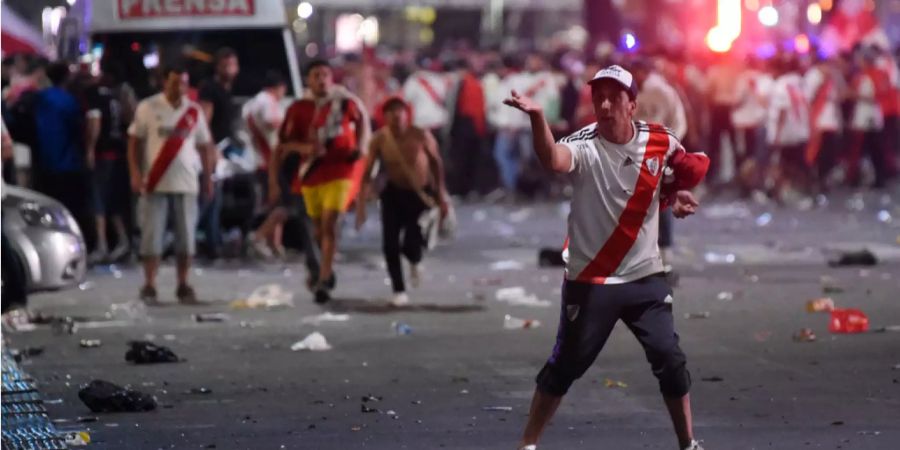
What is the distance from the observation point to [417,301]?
15.5 metres

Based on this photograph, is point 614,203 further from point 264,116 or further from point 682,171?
point 264,116

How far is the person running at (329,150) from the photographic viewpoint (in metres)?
15.3

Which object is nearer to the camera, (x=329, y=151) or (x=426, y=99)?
(x=329, y=151)

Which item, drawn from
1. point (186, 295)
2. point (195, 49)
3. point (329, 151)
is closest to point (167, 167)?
point (186, 295)

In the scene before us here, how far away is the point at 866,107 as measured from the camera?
2830 centimetres

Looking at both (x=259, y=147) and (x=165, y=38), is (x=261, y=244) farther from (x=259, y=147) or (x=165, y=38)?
(x=165, y=38)

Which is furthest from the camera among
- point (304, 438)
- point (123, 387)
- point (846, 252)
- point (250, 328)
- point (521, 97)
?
point (846, 252)

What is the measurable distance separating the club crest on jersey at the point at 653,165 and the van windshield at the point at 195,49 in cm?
1242

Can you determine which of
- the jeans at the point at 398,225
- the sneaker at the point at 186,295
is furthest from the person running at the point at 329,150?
the sneaker at the point at 186,295

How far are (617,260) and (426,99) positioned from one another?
67.3ft

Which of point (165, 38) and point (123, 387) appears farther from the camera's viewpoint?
point (165, 38)

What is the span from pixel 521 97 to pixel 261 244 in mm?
11957

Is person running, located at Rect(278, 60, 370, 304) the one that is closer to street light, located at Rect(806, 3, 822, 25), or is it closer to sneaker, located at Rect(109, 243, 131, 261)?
sneaker, located at Rect(109, 243, 131, 261)

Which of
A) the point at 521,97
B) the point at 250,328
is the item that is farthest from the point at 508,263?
the point at 521,97
